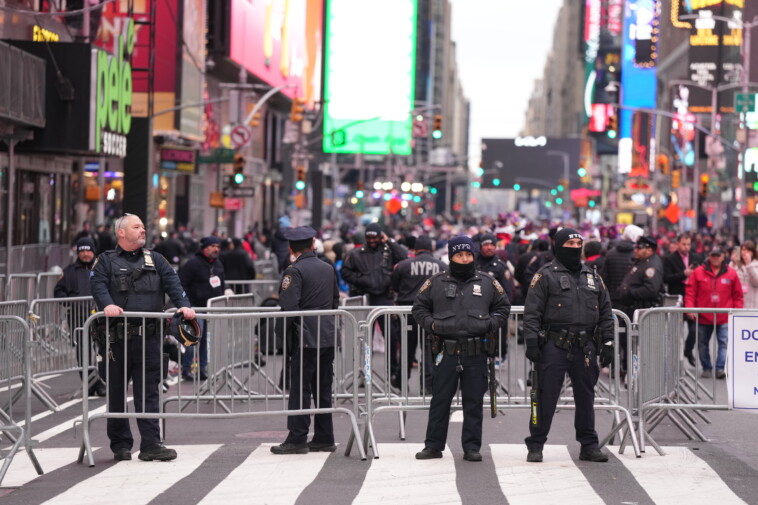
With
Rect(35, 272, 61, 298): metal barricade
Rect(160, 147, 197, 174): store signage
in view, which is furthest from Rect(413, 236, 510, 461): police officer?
Rect(160, 147, 197, 174): store signage

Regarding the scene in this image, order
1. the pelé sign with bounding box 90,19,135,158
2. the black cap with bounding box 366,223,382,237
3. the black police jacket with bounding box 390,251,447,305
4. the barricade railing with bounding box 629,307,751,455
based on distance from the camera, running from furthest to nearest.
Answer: the pelé sign with bounding box 90,19,135,158
the black cap with bounding box 366,223,382,237
the black police jacket with bounding box 390,251,447,305
the barricade railing with bounding box 629,307,751,455

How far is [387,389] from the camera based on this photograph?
1274 centimetres

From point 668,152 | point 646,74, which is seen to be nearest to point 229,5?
point 668,152

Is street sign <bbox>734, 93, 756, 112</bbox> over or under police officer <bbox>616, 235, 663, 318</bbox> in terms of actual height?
over

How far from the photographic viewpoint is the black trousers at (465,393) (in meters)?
11.0

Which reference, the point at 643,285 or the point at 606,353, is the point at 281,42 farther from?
the point at 606,353

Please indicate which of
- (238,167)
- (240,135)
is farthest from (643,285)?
(240,135)

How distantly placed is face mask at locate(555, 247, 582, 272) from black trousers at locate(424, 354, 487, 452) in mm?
943

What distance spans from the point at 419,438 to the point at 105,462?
295 cm

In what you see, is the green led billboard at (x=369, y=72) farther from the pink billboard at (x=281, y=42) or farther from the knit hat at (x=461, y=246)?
the knit hat at (x=461, y=246)

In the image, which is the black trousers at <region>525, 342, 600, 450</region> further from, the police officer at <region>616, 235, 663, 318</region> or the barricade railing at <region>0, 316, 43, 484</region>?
the police officer at <region>616, 235, 663, 318</region>

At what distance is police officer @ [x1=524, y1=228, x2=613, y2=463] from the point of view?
10.9 metres

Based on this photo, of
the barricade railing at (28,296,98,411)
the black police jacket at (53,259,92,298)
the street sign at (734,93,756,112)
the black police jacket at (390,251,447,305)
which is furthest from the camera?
the street sign at (734,93,756,112)

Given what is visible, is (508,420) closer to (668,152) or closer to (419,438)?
(419,438)
